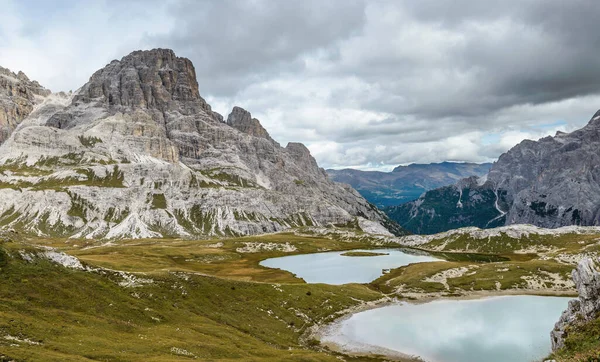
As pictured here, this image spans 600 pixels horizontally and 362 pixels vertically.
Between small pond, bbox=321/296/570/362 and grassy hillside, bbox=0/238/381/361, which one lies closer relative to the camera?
grassy hillside, bbox=0/238/381/361

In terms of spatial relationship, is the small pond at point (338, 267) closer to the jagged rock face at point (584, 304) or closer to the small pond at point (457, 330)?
the small pond at point (457, 330)

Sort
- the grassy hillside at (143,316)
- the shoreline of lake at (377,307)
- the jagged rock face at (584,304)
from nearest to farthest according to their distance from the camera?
the jagged rock face at (584,304) → the grassy hillside at (143,316) → the shoreline of lake at (377,307)

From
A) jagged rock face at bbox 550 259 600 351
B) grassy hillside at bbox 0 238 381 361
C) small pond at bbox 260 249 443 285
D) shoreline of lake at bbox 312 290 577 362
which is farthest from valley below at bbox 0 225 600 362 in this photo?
small pond at bbox 260 249 443 285

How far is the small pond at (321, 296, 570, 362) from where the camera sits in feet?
204

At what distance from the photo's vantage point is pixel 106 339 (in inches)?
1813

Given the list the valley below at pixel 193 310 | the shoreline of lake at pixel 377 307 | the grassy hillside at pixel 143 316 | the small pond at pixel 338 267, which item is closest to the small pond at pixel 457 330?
the shoreline of lake at pixel 377 307

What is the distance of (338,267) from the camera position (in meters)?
163

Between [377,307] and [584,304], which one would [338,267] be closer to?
→ [377,307]

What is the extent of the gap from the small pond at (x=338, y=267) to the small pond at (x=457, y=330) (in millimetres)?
39818

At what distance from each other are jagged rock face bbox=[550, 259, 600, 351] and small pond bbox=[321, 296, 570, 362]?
1423 centimetres

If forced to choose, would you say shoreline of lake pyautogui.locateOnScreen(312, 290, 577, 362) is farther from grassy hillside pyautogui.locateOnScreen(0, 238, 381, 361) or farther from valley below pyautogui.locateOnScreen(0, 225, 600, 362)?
grassy hillside pyautogui.locateOnScreen(0, 238, 381, 361)

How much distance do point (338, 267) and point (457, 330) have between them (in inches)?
3562

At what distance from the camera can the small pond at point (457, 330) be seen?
204ft

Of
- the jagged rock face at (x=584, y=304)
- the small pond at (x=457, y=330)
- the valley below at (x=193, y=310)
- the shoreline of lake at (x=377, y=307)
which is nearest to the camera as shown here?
the jagged rock face at (x=584, y=304)
